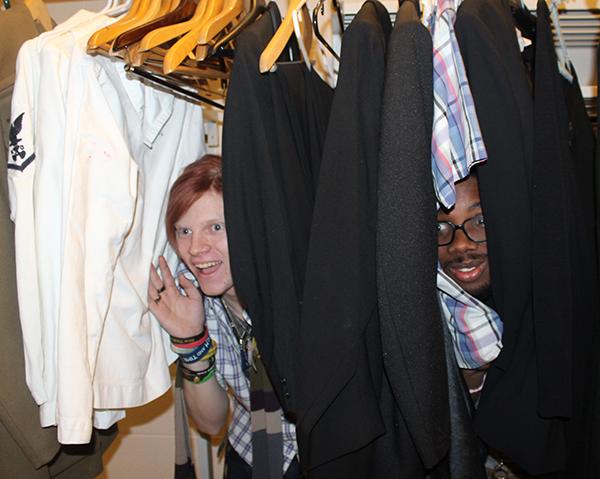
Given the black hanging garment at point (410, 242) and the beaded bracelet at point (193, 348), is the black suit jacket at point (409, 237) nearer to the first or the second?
the black hanging garment at point (410, 242)

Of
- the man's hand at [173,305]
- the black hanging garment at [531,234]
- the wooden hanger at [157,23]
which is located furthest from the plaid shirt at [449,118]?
the man's hand at [173,305]

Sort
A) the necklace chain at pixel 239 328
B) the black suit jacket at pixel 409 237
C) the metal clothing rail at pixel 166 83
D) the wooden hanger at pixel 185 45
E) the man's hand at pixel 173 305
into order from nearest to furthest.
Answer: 1. the black suit jacket at pixel 409 237
2. the wooden hanger at pixel 185 45
3. the metal clothing rail at pixel 166 83
4. the man's hand at pixel 173 305
5. the necklace chain at pixel 239 328

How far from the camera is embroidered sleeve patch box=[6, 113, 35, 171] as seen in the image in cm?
90

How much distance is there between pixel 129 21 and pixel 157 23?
61 mm

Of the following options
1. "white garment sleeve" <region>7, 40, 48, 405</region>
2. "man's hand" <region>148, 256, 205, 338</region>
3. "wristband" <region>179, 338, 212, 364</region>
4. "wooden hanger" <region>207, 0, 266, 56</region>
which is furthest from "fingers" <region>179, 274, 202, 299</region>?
"wooden hanger" <region>207, 0, 266, 56</region>

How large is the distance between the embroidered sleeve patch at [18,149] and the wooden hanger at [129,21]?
0.17 m

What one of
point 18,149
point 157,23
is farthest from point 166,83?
point 18,149

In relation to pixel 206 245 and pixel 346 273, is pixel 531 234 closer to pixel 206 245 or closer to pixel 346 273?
pixel 346 273

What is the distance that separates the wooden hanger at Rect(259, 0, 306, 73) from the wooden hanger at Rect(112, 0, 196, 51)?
222 mm

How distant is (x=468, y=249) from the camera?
0.95m

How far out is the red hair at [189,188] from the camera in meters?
1.12

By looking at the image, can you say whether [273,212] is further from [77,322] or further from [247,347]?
[247,347]

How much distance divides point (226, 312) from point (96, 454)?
38 centimetres

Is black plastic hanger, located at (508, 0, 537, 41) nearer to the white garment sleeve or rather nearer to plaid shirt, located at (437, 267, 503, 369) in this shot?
plaid shirt, located at (437, 267, 503, 369)
